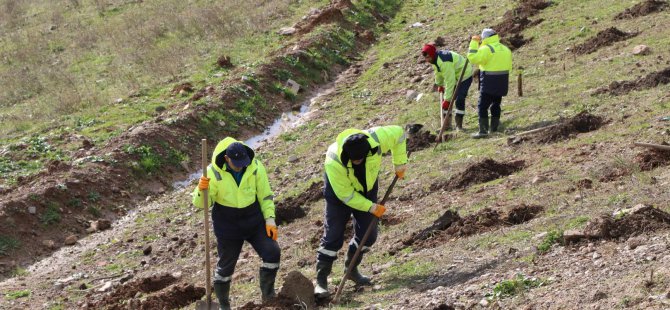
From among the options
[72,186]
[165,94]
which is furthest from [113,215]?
[165,94]

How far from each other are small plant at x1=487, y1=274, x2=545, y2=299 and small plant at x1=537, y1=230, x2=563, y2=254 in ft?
2.34

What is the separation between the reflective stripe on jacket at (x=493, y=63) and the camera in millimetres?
12617

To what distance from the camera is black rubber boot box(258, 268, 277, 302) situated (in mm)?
7719

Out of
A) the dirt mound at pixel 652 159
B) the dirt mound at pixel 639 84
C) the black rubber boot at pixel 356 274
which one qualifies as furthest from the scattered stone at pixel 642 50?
the black rubber boot at pixel 356 274

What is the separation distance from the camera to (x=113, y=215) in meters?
14.1

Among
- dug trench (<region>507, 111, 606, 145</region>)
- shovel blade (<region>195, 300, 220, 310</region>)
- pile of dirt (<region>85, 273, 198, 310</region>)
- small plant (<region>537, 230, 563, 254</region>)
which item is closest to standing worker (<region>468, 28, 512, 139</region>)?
dug trench (<region>507, 111, 606, 145</region>)

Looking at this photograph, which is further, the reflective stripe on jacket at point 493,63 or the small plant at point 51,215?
the small plant at point 51,215

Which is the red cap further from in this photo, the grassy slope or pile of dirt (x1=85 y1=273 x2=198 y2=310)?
pile of dirt (x1=85 y1=273 x2=198 y2=310)

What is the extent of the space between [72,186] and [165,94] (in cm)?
559

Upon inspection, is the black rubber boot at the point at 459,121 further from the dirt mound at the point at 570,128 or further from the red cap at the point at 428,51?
the dirt mound at the point at 570,128

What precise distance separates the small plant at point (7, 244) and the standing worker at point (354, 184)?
644cm

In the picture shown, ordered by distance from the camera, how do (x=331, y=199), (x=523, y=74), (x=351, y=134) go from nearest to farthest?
(x=351, y=134) → (x=331, y=199) → (x=523, y=74)

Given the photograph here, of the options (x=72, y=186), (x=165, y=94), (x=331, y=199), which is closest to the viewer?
(x=331, y=199)

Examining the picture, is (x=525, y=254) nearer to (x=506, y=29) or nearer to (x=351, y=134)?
(x=351, y=134)
